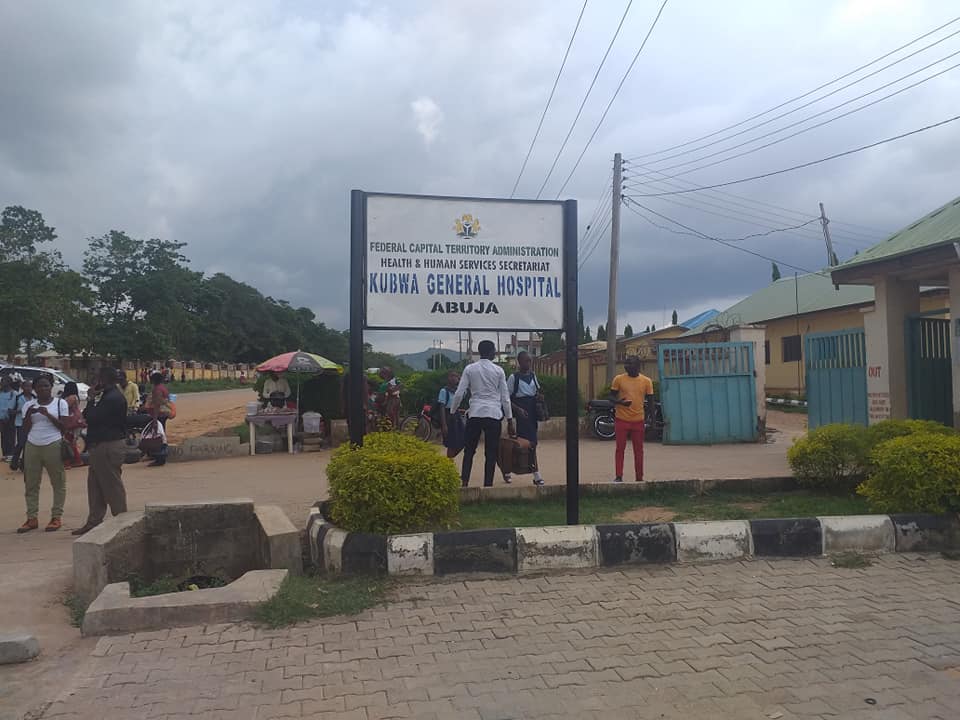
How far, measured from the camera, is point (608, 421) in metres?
15.0

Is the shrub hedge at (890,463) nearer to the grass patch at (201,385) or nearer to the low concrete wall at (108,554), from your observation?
the low concrete wall at (108,554)

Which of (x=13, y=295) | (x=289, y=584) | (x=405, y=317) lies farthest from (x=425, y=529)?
(x=13, y=295)

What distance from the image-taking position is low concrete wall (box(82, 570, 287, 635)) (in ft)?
13.6

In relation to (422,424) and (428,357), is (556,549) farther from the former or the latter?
(428,357)

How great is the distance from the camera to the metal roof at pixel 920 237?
8242mm

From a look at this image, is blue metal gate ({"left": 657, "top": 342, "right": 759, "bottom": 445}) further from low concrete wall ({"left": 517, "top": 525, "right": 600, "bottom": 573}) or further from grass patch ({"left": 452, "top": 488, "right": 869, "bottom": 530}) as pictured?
low concrete wall ({"left": 517, "top": 525, "right": 600, "bottom": 573})

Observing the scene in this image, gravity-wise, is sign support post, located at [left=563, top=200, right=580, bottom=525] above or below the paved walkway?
above

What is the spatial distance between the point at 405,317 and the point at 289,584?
233 centimetres

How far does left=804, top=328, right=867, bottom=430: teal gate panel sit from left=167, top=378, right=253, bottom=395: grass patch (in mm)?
38486

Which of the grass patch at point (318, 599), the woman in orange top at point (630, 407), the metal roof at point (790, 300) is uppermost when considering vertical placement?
the metal roof at point (790, 300)

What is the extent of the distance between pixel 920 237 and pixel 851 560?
17.5 feet

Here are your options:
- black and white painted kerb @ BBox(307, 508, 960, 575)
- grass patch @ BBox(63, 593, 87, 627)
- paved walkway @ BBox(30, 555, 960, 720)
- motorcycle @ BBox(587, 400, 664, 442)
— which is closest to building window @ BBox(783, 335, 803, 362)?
motorcycle @ BBox(587, 400, 664, 442)

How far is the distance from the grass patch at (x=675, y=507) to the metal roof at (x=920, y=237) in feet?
10.7

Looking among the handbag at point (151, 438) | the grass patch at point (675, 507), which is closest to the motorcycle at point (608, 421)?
the grass patch at point (675, 507)
